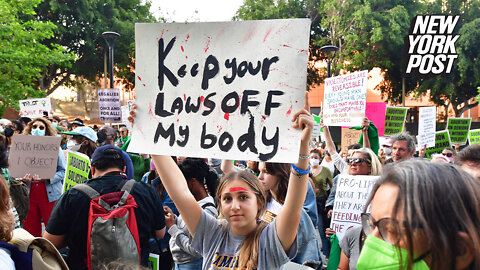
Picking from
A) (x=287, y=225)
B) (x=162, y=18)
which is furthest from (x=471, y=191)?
(x=162, y=18)

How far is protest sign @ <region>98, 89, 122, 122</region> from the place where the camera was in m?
10.2

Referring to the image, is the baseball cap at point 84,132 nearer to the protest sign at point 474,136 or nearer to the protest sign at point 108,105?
the protest sign at point 108,105

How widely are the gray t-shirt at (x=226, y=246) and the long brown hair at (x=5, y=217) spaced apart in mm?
922

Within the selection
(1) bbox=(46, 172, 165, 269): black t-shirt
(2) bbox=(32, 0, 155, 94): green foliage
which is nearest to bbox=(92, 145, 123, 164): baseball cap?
(1) bbox=(46, 172, 165, 269): black t-shirt

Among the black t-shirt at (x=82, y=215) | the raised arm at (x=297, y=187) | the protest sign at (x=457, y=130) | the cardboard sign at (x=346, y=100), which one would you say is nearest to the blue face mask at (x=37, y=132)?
the black t-shirt at (x=82, y=215)

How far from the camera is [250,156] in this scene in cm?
210

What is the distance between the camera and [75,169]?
15.5ft

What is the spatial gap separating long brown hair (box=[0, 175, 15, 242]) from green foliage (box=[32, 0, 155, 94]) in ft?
84.0

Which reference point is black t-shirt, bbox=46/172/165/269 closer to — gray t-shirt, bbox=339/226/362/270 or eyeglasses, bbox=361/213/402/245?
gray t-shirt, bbox=339/226/362/270

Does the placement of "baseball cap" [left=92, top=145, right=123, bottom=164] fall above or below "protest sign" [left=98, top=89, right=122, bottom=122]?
below

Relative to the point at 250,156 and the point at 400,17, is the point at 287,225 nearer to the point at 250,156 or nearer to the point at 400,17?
the point at 250,156

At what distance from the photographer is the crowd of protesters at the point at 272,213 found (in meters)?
1.06

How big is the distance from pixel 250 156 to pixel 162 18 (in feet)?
98.9

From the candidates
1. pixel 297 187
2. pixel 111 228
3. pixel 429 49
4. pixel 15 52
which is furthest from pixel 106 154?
pixel 15 52
